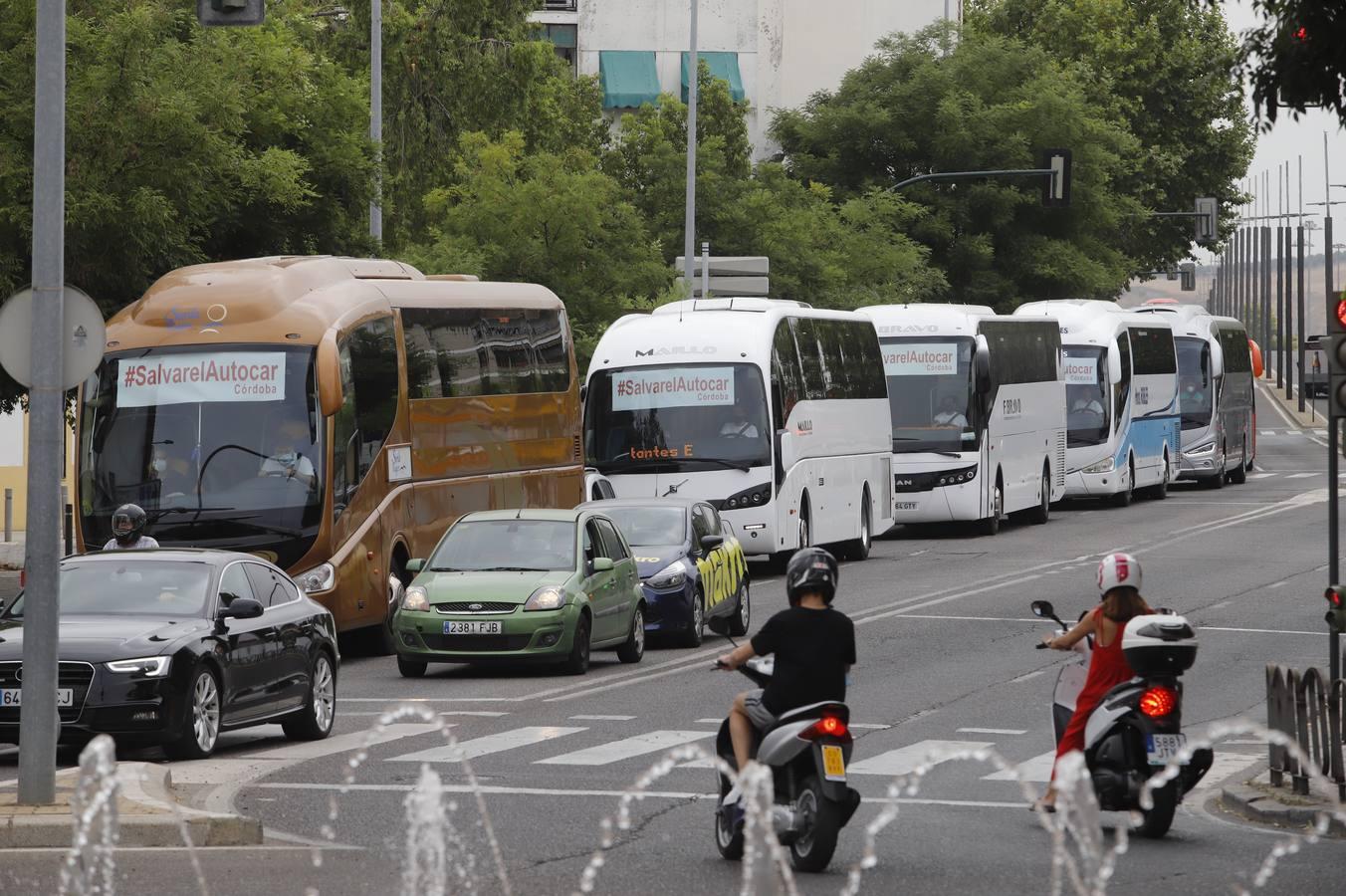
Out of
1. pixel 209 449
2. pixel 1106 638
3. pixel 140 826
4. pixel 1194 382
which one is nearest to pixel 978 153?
pixel 1194 382

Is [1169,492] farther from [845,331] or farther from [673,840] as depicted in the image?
[673,840]

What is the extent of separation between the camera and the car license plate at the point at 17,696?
14883 millimetres

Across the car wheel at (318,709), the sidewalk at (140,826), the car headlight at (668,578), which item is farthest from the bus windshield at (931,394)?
the sidewalk at (140,826)

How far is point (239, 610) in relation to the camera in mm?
15695

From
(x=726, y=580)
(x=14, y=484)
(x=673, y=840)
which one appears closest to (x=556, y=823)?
(x=673, y=840)

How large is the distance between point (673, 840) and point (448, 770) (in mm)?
3160

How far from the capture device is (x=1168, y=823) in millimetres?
12242

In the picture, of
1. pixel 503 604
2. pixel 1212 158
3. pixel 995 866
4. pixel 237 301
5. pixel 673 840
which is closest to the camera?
pixel 995 866

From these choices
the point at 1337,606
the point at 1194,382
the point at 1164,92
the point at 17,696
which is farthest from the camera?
the point at 1164,92

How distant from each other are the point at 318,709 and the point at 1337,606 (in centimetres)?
730

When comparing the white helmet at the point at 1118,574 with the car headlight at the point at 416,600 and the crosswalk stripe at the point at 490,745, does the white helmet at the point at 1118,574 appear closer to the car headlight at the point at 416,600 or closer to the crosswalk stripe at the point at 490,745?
the crosswalk stripe at the point at 490,745

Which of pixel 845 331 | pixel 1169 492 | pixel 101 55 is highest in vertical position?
pixel 101 55

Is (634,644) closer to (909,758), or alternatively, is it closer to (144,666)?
(909,758)

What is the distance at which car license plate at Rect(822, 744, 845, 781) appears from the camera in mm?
10492
